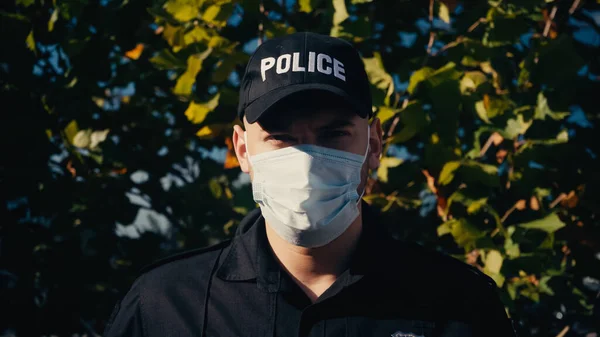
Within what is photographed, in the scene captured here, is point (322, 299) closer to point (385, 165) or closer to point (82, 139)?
point (385, 165)

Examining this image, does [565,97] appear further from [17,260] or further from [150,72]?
[17,260]

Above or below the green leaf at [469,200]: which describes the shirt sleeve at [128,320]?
below

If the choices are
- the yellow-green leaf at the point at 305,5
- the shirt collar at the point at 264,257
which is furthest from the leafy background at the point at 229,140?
the shirt collar at the point at 264,257

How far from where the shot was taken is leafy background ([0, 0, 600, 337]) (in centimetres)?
254

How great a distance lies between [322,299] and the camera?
1936 millimetres

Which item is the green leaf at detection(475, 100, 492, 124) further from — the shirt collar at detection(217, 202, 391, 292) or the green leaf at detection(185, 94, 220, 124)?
the green leaf at detection(185, 94, 220, 124)

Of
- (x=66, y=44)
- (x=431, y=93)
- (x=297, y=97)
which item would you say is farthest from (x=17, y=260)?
(x=431, y=93)

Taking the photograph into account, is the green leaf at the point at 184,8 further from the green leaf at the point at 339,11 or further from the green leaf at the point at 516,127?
the green leaf at the point at 516,127

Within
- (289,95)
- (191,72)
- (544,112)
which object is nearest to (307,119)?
(289,95)

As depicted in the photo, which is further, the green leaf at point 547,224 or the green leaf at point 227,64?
the green leaf at point 227,64

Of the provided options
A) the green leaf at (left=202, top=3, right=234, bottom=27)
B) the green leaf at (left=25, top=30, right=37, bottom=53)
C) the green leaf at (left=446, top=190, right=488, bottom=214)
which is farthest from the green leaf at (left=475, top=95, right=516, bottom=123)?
the green leaf at (left=25, top=30, right=37, bottom=53)

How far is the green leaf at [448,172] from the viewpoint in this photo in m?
2.48

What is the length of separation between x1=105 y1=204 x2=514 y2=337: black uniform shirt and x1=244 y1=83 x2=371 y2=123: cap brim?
1.68 ft

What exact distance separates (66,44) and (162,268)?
150 cm
